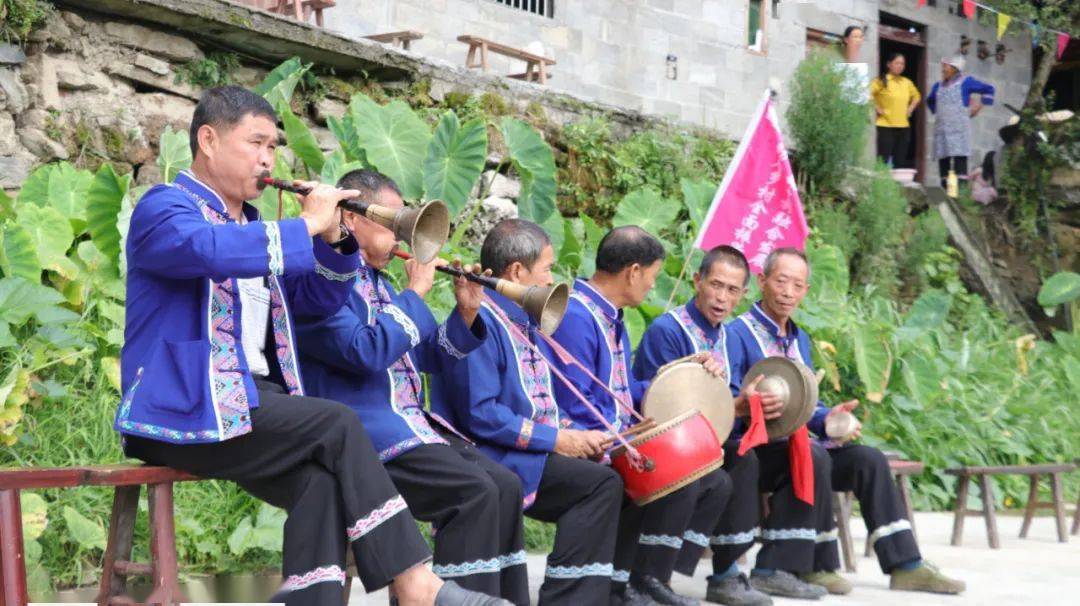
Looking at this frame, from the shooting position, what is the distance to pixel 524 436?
4.23 m

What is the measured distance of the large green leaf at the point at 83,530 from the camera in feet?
15.8

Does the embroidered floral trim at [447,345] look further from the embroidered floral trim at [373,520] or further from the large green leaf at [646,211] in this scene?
the large green leaf at [646,211]

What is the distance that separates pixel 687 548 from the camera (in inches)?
199

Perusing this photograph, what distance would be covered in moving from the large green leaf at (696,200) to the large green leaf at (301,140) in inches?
117

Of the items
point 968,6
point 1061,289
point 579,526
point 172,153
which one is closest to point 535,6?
point 968,6

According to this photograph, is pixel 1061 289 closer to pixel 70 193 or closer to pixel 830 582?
pixel 830 582

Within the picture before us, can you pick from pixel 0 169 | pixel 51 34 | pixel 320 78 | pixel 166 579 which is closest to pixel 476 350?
pixel 166 579

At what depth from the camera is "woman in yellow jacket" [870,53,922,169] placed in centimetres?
1328

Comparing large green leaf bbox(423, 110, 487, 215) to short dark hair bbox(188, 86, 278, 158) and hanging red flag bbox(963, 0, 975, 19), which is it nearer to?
short dark hair bbox(188, 86, 278, 158)

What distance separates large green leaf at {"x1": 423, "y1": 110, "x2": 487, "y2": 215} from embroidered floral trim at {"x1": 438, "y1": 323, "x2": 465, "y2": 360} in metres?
2.82

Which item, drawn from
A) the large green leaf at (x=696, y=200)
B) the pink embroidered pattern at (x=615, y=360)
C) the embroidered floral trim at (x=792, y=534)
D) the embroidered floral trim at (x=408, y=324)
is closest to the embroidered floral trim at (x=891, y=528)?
the embroidered floral trim at (x=792, y=534)

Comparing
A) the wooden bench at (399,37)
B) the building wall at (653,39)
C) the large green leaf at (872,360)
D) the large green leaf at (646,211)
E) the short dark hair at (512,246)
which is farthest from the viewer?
the building wall at (653,39)

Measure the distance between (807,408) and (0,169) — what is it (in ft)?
12.7

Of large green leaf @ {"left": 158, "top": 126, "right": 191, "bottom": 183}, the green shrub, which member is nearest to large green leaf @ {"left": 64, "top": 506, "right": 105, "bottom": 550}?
large green leaf @ {"left": 158, "top": 126, "right": 191, "bottom": 183}
